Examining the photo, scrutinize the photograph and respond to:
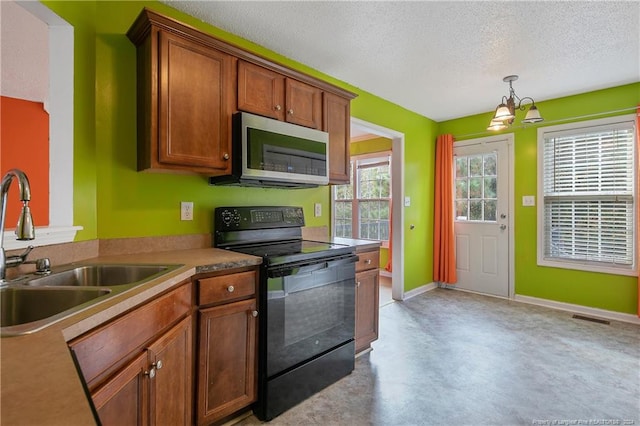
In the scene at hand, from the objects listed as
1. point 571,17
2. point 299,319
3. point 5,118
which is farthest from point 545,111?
point 5,118

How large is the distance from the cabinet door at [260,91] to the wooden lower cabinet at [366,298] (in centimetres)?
122

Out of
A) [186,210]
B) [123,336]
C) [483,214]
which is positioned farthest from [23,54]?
[483,214]

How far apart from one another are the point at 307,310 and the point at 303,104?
1.49m

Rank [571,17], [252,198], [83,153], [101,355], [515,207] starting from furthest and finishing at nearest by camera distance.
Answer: [515,207] < [252,198] < [571,17] < [83,153] < [101,355]

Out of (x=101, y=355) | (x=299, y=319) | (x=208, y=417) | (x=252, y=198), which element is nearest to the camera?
(x=101, y=355)

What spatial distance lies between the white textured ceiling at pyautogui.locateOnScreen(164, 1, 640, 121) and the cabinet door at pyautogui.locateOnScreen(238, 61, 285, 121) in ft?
1.20

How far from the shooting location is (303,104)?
2.41 meters

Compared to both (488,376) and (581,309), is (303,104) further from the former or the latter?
(581,309)

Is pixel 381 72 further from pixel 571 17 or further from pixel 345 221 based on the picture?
pixel 345 221

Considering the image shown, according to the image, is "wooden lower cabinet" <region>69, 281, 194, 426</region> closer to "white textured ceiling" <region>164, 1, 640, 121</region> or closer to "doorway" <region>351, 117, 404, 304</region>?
"white textured ceiling" <region>164, 1, 640, 121</region>

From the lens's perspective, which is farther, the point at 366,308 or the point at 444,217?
the point at 444,217

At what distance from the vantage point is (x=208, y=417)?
5.26 ft

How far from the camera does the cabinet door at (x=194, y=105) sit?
1732 mm

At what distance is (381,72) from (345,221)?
330 cm
